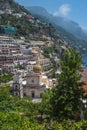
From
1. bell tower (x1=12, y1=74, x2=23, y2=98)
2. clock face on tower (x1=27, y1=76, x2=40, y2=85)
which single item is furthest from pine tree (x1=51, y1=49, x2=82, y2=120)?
clock face on tower (x1=27, y1=76, x2=40, y2=85)

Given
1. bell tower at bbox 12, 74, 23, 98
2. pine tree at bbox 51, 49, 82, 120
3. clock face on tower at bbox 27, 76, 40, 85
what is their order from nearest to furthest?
pine tree at bbox 51, 49, 82, 120 → bell tower at bbox 12, 74, 23, 98 → clock face on tower at bbox 27, 76, 40, 85

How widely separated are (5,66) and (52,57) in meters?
30.2

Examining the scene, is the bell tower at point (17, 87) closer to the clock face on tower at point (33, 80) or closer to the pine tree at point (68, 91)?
the clock face on tower at point (33, 80)

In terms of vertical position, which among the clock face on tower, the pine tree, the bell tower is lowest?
the bell tower

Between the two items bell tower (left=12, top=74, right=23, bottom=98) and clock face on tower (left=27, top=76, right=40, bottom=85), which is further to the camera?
clock face on tower (left=27, top=76, right=40, bottom=85)

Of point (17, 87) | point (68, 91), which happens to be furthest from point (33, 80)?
point (68, 91)

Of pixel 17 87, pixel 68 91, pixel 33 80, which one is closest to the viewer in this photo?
pixel 68 91

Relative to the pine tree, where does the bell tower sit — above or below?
below

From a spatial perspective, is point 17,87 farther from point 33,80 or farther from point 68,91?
point 68,91

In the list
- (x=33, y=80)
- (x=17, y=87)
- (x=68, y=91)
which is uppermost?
(x=68, y=91)

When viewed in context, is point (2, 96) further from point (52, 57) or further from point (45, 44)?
point (45, 44)

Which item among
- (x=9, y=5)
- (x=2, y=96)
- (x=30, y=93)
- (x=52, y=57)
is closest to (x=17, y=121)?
(x=2, y=96)

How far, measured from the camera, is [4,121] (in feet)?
100

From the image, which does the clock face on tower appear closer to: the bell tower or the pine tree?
the bell tower
